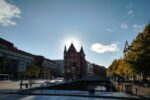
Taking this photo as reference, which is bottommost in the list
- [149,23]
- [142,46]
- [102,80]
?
[102,80]

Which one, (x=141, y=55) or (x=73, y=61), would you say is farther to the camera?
(x=73, y=61)

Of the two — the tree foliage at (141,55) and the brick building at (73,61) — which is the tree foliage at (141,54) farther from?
the brick building at (73,61)

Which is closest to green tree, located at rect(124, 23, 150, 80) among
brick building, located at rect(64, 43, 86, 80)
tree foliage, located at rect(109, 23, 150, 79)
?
tree foliage, located at rect(109, 23, 150, 79)

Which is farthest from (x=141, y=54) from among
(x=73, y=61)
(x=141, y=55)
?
(x=73, y=61)

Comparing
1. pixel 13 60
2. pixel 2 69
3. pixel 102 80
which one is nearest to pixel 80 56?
pixel 102 80

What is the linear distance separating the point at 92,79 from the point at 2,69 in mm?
53940

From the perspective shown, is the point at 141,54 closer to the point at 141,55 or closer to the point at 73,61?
the point at 141,55

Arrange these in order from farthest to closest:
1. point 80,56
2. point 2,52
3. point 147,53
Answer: point 80,56, point 2,52, point 147,53

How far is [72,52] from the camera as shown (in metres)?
159

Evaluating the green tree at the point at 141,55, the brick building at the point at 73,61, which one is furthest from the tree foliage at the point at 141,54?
the brick building at the point at 73,61

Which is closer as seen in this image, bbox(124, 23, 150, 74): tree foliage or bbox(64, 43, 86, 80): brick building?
bbox(124, 23, 150, 74): tree foliage

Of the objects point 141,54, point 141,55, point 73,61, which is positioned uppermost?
point 73,61

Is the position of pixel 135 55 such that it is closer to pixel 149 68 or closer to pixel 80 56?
pixel 149 68

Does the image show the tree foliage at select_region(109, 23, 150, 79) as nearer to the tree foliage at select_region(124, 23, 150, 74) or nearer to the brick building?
the tree foliage at select_region(124, 23, 150, 74)
